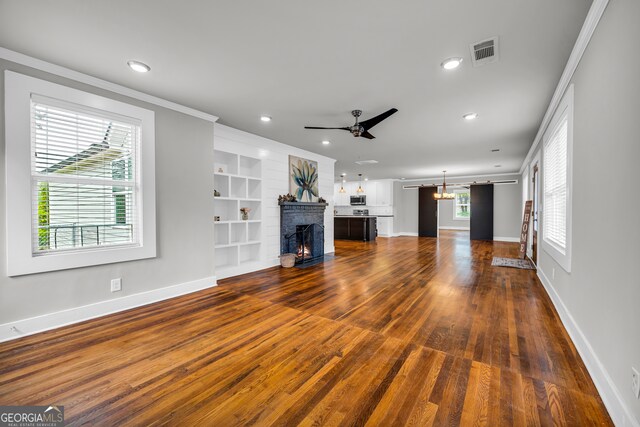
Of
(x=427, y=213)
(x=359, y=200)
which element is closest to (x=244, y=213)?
(x=359, y=200)

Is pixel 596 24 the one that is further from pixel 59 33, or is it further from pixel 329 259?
pixel 329 259

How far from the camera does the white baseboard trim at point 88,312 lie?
2461 millimetres

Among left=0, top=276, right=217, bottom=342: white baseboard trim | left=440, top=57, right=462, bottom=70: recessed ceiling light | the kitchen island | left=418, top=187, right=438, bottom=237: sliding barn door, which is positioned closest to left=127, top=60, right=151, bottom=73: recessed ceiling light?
left=0, top=276, right=217, bottom=342: white baseboard trim

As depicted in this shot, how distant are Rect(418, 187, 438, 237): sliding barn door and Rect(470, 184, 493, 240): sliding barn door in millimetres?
1386

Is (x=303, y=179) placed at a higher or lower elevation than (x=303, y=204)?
higher

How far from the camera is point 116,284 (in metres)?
3.09

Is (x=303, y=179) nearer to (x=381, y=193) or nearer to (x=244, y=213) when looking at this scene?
(x=244, y=213)

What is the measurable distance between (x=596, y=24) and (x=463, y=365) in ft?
8.48

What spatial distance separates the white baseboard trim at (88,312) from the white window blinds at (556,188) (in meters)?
4.59

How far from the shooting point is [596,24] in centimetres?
188

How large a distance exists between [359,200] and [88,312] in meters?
9.96

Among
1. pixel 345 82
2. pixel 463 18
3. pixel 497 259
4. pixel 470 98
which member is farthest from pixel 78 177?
pixel 497 259

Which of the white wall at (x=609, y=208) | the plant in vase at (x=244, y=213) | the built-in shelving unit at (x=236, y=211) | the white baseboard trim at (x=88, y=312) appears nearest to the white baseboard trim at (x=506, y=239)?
the white wall at (x=609, y=208)

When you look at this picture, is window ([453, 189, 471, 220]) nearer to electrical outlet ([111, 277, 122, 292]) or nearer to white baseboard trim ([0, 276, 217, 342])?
white baseboard trim ([0, 276, 217, 342])
